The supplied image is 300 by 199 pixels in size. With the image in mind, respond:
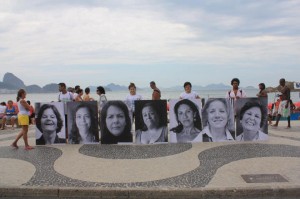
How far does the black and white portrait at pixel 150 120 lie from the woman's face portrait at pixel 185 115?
1.49 feet

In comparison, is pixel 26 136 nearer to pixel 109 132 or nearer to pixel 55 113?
pixel 55 113

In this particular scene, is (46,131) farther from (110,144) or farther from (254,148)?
(254,148)

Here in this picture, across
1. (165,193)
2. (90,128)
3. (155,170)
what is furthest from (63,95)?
(165,193)

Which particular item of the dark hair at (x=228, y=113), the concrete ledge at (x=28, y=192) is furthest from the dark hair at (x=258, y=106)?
the concrete ledge at (x=28, y=192)

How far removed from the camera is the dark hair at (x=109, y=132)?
10789 millimetres

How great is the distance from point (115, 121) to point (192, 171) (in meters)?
4.10

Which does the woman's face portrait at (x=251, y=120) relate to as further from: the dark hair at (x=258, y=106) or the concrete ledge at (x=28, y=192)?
the concrete ledge at (x=28, y=192)

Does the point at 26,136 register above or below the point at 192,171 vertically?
above

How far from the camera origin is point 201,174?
6.99 m

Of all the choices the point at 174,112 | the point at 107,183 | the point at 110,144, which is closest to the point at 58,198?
the point at 107,183

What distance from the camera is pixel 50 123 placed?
11.0 metres

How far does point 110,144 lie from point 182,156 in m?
2.84

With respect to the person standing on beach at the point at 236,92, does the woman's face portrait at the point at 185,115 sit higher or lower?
lower

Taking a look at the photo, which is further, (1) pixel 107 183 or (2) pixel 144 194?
(1) pixel 107 183
